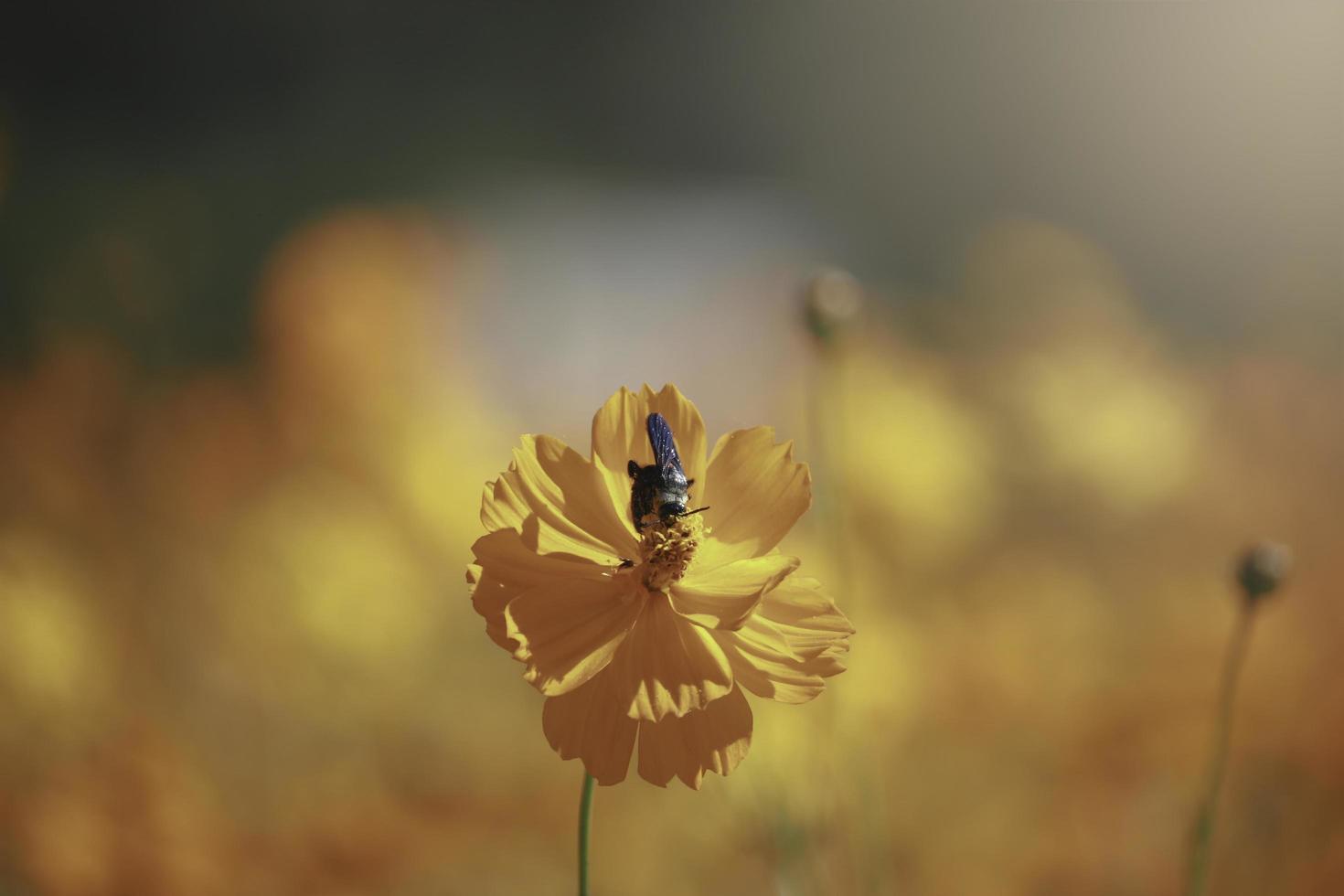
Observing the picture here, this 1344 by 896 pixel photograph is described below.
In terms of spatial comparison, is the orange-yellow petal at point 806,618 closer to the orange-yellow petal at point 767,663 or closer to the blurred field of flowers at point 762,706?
the orange-yellow petal at point 767,663

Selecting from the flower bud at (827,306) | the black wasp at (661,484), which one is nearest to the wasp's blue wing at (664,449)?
the black wasp at (661,484)

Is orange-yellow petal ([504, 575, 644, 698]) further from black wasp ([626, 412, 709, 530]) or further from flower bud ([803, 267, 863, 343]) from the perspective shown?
flower bud ([803, 267, 863, 343])

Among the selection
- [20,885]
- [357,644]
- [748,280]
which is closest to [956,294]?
[748,280]

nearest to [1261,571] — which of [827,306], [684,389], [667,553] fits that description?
[827,306]

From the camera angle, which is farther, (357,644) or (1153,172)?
(1153,172)

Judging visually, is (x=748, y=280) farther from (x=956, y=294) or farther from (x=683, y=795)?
(x=683, y=795)

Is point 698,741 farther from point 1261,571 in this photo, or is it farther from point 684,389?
point 684,389

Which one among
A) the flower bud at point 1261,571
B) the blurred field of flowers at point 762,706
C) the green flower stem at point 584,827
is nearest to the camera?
the green flower stem at point 584,827
